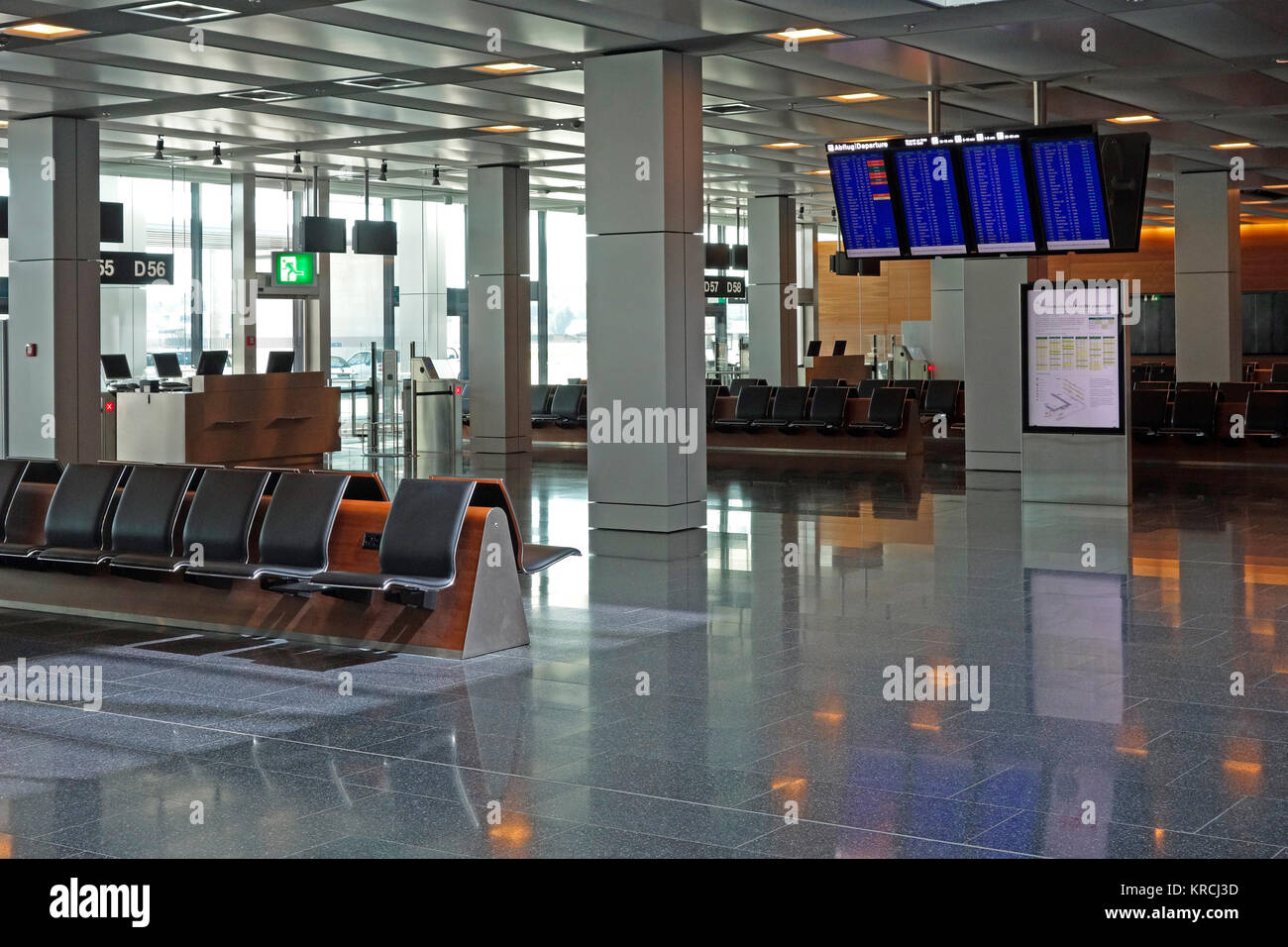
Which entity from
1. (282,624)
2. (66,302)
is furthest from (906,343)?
(282,624)

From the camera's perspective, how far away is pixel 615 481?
11938mm

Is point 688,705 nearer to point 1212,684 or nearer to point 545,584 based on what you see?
point 1212,684

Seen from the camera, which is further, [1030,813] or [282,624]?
[282,624]

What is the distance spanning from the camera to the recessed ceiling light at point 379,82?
13250 millimetres

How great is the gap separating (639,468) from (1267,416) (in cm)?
885

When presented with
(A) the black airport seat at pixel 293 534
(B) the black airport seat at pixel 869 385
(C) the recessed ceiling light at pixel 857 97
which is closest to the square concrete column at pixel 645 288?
(C) the recessed ceiling light at pixel 857 97

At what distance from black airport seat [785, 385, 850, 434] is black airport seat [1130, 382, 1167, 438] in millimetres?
3901

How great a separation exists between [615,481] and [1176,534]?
452cm

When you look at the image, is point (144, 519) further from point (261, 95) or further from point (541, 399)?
point (541, 399)

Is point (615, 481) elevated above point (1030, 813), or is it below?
above

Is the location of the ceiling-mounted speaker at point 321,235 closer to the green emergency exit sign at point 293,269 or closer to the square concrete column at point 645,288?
the green emergency exit sign at point 293,269

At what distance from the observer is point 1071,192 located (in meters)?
11.6

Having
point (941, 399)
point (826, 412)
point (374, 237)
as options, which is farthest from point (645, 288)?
point (374, 237)
